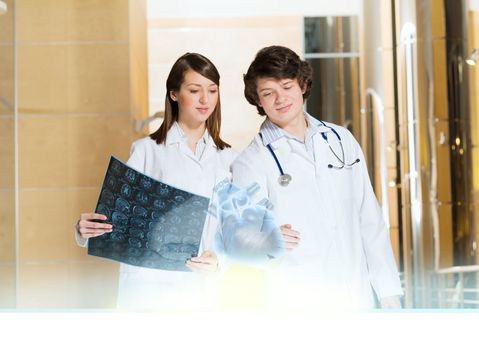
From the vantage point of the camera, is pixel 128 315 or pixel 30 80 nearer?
pixel 128 315

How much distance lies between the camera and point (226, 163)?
2736 millimetres

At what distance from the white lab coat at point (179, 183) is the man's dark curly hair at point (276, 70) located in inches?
8.0

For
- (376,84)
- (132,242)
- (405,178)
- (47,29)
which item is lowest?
(132,242)

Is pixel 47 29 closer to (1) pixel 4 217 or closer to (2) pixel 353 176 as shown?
(1) pixel 4 217

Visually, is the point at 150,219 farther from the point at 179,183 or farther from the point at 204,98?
the point at 204,98

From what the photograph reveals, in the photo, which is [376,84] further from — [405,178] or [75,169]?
[75,169]

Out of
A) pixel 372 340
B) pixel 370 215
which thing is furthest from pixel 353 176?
pixel 372 340

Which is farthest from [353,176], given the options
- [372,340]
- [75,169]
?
[75,169]

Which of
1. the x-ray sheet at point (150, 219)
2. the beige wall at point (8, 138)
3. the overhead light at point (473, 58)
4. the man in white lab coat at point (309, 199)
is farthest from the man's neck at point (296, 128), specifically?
the beige wall at point (8, 138)

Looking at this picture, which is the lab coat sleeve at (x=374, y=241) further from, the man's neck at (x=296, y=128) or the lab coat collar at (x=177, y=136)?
the lab coat collar at (x=177, y=136)

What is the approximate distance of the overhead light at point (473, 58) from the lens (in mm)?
2824

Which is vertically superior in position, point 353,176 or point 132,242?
point 353,176

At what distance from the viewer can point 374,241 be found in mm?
2742

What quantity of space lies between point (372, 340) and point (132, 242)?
804mm
